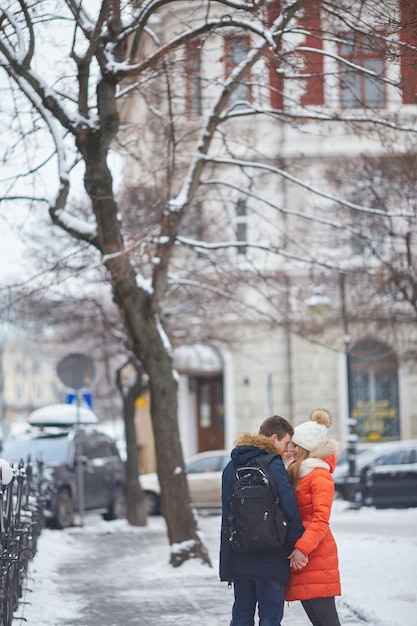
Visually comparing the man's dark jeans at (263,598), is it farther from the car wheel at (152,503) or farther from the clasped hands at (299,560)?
the car wheel at (152,503)

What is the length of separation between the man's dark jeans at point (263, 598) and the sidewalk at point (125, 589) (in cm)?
290

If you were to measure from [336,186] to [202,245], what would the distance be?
8884mm

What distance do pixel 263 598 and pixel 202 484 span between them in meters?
21.1

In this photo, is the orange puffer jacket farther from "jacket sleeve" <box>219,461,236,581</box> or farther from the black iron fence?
the black iron fence

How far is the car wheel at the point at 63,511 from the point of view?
75.8 ft

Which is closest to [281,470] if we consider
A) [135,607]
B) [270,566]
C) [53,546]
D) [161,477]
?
[270,566]

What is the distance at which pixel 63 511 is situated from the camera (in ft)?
77.2

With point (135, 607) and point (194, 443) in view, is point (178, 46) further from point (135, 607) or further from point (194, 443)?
point (194, 443)

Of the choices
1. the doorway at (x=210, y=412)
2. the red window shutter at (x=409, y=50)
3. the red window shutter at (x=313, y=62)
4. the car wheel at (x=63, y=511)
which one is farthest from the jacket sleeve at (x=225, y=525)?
the doorway at (x=210, y=412)

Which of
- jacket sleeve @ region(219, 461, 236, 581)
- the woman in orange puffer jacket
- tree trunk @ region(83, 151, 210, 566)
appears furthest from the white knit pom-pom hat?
tree trunk @ region(83, 151, 210, 566)

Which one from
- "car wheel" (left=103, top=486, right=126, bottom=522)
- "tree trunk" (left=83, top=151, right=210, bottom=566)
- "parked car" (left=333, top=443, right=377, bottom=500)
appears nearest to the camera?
"tree trunk" (left=83, top=151, right=210, bottom=566)

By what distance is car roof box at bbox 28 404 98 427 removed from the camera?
90.1ft

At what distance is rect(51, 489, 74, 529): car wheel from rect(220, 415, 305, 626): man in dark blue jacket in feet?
52.1

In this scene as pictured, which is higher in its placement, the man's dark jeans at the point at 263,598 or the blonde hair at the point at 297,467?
the blonde hair at the point at 297,467
